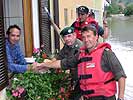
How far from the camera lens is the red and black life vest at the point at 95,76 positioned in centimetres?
396

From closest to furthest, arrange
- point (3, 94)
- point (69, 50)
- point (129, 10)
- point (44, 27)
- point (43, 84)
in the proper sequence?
1. point (3, 94)
2. point (43, 84)
3. point (69, 50)
4. point (44, 27)
5. point (129, 10)

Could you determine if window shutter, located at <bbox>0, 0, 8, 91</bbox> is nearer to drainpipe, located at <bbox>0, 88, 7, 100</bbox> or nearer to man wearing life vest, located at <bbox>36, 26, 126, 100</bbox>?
drainpipe, located at <bbox>0, 88, 7, 100</bbox>

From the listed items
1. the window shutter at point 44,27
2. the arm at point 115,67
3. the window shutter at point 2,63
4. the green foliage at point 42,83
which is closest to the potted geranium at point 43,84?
the green foliage at point 42,83

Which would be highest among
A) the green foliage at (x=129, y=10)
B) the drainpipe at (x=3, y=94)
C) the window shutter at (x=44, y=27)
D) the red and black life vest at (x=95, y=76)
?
the green foliage at (x=129, y=10)

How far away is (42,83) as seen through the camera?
4797 millimetres

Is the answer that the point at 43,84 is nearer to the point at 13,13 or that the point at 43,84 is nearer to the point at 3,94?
the point at 3,94

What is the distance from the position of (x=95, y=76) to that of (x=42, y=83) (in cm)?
102

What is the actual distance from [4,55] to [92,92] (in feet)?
3.62

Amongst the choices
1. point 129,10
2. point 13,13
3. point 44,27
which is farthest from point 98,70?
point 129,10

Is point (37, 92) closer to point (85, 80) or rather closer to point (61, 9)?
point (85, 80)

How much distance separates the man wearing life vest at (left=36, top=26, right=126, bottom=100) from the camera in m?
3.92

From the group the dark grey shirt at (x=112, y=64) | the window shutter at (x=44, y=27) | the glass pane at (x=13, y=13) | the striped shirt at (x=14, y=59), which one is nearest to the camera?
the dark grey shirt at (x=112, y=64)

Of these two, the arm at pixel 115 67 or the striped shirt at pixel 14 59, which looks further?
the striped shirt at pixel 14 59

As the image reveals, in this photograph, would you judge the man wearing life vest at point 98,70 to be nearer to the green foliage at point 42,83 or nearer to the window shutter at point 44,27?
the green foliage at point 42,83
